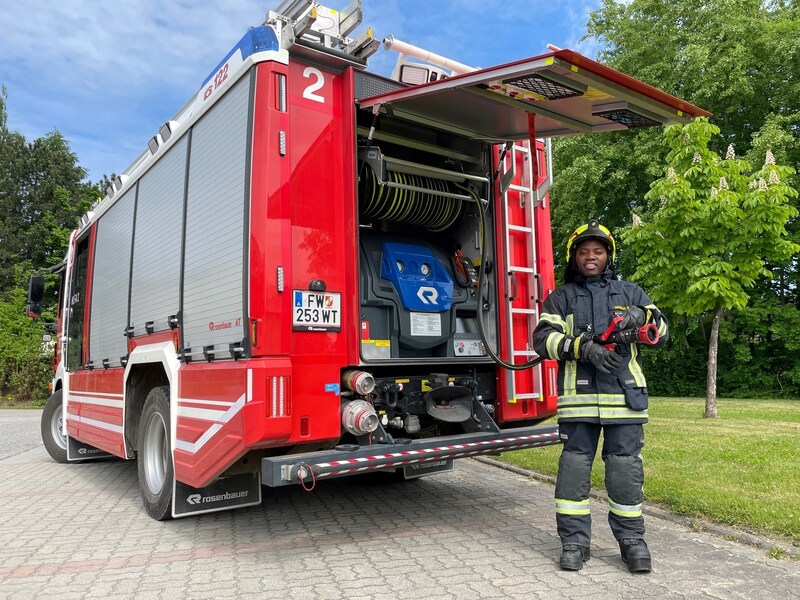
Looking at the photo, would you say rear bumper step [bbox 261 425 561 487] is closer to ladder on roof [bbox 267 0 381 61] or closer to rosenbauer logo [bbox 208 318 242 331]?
rosenbauer logo [bbox 208 318 242 331]

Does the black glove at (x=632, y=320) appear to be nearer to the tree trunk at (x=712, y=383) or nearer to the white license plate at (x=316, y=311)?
the white license plate at (x=316, y=311)

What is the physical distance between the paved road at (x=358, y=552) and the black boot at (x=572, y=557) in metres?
0.05

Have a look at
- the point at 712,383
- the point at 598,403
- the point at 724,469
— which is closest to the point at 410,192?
the point at 598,403

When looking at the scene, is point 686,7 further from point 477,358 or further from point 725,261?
point 477,358

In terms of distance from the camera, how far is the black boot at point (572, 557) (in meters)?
3.67

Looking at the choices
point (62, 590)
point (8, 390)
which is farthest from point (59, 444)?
point (8, 390)

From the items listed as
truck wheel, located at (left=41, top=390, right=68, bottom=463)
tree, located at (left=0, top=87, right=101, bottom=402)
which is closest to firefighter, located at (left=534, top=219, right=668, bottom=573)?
truck wheel, located at (left=41, top=390, right=68, bottom=463)

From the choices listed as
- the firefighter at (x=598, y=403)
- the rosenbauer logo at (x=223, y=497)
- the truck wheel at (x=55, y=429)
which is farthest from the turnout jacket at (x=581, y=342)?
the truck wheel at (x=55, y=429)

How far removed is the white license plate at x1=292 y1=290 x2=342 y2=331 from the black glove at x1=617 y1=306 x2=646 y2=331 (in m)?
1.70

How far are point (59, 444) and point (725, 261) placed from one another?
10.5m

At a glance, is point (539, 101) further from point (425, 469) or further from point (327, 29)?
point (425, 469)

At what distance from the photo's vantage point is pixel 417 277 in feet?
16.2

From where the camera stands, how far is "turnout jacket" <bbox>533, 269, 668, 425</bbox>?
374cm

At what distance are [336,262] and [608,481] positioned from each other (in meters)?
2.10
